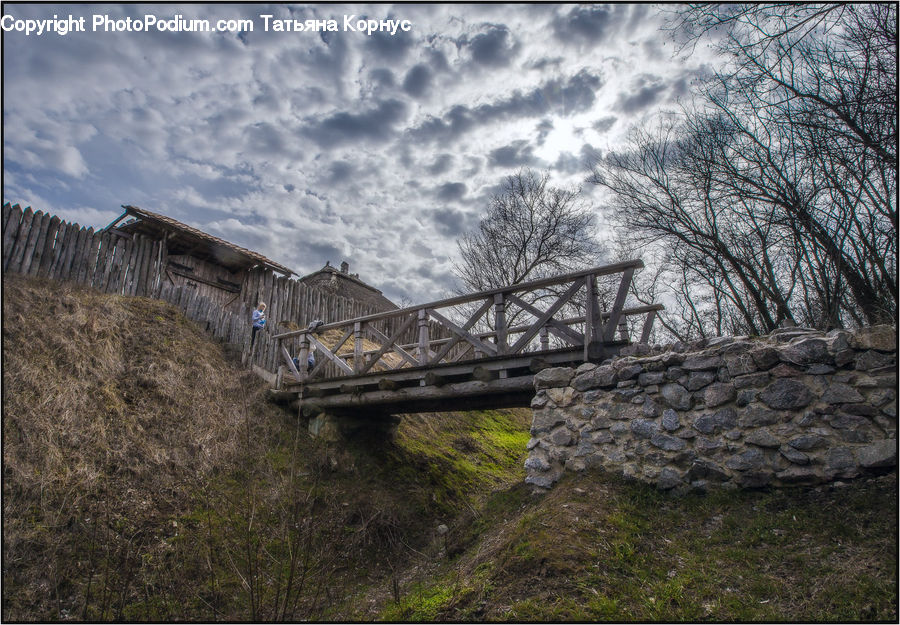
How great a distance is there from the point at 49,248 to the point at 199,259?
18.0 ft

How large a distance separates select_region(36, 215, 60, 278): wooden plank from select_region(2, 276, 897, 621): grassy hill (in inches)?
19.1

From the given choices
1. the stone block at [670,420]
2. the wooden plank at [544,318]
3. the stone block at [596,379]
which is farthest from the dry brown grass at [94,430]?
the stone block at [670,420]

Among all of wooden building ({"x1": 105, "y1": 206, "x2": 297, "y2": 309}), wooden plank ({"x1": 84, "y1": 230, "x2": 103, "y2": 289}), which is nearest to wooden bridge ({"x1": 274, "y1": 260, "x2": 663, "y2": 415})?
wooden plank ({"x1": 84, "y1": 230, "x2": 103, "y2": 289})

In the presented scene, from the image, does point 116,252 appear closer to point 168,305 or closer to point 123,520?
point 168,305

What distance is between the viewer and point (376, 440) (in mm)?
8719

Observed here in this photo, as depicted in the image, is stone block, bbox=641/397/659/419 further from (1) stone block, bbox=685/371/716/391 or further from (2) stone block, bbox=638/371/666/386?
(1) stone block, bbox=685/371/716/391

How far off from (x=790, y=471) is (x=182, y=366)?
897cm

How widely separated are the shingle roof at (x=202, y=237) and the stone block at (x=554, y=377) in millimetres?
12358

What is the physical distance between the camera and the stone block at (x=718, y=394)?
A: 186 inches

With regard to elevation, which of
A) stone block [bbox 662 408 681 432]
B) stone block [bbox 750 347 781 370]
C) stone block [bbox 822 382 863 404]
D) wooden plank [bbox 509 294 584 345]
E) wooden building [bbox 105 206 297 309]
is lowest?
stone block [bbox 662 408 681 432]

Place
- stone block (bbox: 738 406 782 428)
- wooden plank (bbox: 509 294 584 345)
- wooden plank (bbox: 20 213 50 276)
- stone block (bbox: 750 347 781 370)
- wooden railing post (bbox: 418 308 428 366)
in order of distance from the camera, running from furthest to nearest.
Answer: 1. wooden plank (bbox: 20 213 50 276)
2. wooden railing post (bbox: 418 308 428 366)
3. wooden plank (bbox: 509 294 584 345)
4. stone block (bbox: 750 347 781 370)
5. stone block (bbox: 738 406 782 428)

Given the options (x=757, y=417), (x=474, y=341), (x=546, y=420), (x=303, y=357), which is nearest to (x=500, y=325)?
(x=474, y=341)

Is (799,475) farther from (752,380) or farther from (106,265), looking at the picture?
(106,265)

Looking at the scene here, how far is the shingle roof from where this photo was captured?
13.5m
